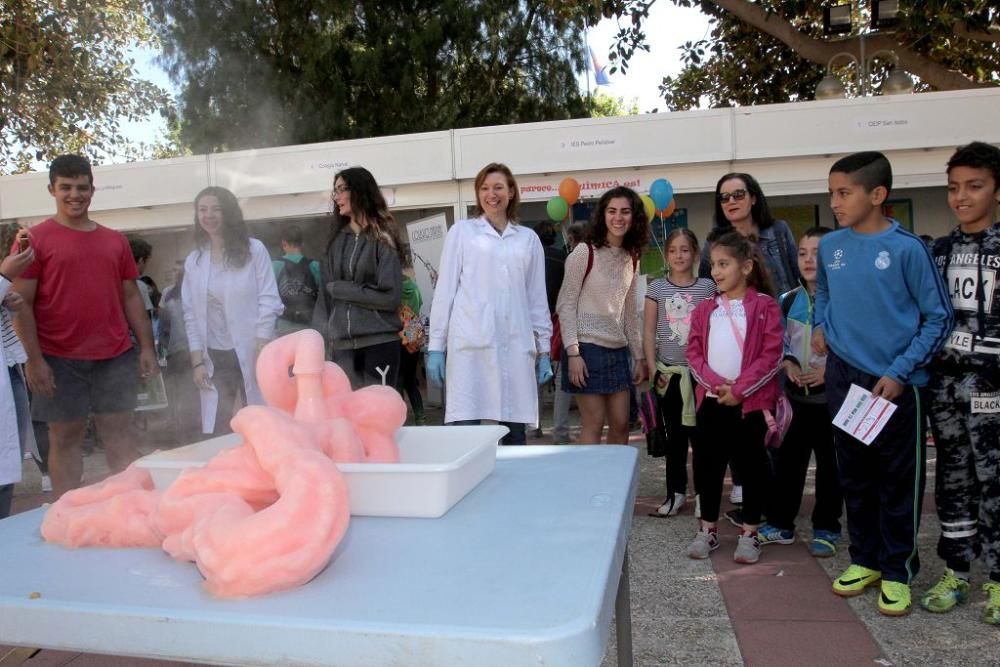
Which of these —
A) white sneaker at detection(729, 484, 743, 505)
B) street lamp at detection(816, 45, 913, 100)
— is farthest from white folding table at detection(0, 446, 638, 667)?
street lamp at detection(816, 45, 913, 100)

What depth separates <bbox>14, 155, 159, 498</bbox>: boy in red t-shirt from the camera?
3242mm

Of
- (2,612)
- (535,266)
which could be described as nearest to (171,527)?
(2,612)

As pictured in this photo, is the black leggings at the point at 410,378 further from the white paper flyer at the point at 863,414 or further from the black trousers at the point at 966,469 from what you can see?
the black trousers at the point at 966,469

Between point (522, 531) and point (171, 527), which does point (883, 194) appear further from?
point (171, 527)

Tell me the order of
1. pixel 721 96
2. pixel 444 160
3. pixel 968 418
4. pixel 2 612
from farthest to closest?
A: pixel 721 96, pixel 444 160, pixel 968 418, pixel 2 612

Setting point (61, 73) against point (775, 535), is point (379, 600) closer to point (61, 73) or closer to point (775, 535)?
point (775, 535)

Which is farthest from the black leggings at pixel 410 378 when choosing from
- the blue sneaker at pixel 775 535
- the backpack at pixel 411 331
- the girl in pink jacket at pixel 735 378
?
the blue sneaker at pixel 775 535

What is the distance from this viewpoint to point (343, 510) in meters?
1.11

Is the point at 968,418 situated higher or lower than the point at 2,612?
lower

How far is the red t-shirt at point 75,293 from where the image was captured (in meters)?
3.27

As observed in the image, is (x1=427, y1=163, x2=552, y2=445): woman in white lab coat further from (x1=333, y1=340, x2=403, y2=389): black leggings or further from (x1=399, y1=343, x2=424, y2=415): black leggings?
(x1=399, y1=343, x2=424, y2=415): black leggings

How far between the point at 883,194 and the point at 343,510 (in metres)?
2.35

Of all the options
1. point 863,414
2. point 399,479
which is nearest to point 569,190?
point 863,414

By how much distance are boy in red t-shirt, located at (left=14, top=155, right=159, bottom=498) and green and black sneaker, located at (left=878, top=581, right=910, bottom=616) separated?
307 centimetres
